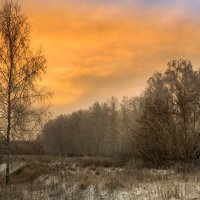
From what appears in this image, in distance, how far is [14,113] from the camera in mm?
17062

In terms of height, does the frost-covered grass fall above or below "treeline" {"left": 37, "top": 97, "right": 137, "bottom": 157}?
below

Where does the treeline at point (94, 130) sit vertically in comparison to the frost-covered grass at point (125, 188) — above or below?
above

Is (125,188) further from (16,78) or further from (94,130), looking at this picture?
(94,130)

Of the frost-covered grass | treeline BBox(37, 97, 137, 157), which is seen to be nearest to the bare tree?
the frost-covered grass

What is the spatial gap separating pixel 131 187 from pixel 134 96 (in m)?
68.6

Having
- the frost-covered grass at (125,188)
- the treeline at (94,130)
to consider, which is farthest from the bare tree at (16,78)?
the treeline at (94,130)

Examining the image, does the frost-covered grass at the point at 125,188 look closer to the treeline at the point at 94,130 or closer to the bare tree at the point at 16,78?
the bare tree at the point at 16,78

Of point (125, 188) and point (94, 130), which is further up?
point (94, 130)

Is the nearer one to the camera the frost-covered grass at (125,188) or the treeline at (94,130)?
the frost-covered grass at (125,188)

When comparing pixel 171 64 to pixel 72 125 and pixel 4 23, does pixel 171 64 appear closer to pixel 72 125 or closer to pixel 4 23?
pixel 4 23

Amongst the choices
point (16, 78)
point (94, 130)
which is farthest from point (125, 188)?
point (94, 130)

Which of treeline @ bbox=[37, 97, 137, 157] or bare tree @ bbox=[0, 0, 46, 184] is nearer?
bare tree @ bbox=[0, 0, 46, 184]

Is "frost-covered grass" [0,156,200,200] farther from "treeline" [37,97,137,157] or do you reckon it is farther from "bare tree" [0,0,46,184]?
"treeline" [37,97,137,157]

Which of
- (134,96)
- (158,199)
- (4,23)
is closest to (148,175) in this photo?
(158,199)
